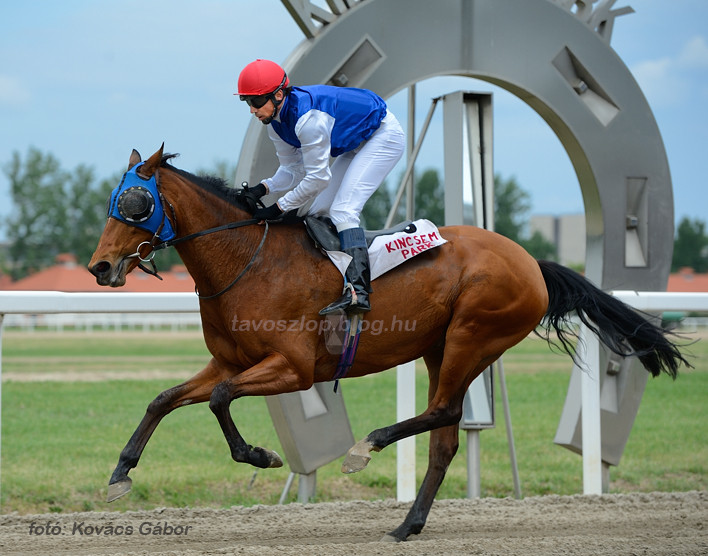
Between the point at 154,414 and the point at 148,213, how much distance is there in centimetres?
81

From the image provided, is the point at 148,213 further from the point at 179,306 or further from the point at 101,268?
the point at 179,306

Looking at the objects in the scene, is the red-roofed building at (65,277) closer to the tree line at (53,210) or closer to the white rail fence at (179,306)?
the tree line at (53,210)

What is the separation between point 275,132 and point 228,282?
0.69 meters

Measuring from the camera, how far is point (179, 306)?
420cm

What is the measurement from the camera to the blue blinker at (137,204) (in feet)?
10.7

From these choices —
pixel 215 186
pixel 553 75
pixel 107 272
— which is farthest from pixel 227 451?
pixel 553 75

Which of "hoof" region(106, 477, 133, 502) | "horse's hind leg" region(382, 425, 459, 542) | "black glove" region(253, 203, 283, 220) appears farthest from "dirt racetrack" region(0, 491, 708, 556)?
"black glove" region(253, 203, 283, 220)

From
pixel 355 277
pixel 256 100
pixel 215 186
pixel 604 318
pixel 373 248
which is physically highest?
pixel 256 100

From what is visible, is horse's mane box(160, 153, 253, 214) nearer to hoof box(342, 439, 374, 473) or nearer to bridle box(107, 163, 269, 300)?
bridle box(107, 163, 269, 300)

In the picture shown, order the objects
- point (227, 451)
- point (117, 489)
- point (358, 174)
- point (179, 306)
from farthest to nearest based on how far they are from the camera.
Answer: point (227, 451) → point (179, 306) → point (358, 174) → point (117, 489)

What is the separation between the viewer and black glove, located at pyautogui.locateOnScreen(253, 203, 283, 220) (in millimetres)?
3617

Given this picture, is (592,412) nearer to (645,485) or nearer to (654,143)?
(645,485)

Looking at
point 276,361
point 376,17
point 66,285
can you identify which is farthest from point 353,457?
point 66,285

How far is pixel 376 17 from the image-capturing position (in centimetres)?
463
